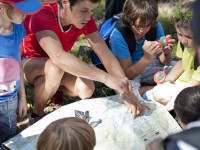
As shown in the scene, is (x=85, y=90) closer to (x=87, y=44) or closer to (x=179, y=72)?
(x=179, y=72)

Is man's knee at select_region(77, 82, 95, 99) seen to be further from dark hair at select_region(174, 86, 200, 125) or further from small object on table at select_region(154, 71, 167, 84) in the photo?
dark hair at select_region(174, 86, 200, 125)

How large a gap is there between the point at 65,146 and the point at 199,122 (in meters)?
0.61

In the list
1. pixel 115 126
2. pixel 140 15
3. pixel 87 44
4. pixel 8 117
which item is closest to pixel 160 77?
pixel 140 15

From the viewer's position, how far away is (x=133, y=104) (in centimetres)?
252

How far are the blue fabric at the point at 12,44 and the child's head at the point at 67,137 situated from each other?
0.74 m

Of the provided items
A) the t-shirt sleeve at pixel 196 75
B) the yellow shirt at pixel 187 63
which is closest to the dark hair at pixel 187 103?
the t-shirt sleeve at pixel 196 75

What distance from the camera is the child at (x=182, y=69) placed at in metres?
2.63

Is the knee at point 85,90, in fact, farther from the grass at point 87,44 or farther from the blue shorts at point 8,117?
the blue shorts at point 8,117

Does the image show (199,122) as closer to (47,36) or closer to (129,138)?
(129,138)

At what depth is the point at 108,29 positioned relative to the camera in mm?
3078

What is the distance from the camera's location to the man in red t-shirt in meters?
2.44

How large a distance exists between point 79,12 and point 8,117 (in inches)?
29.4

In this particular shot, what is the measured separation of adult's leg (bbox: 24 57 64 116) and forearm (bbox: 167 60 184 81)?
0.85 meters

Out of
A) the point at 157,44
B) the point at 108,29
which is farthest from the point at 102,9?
the point at 157,44
